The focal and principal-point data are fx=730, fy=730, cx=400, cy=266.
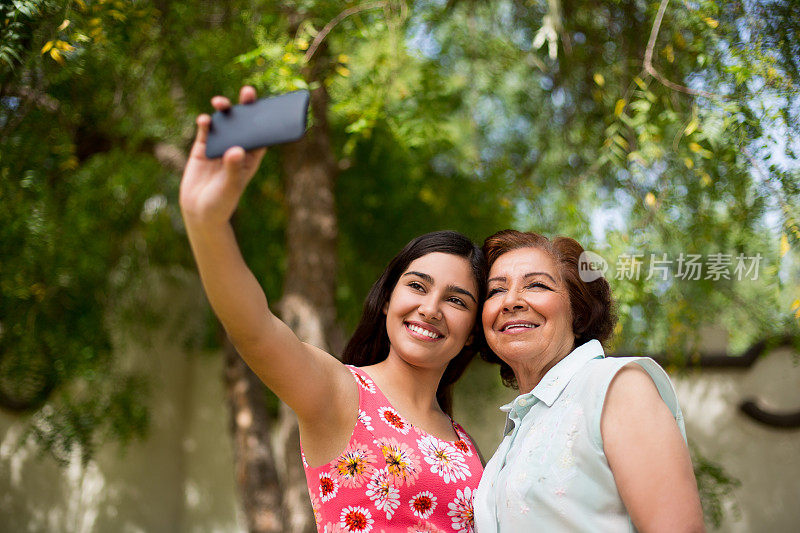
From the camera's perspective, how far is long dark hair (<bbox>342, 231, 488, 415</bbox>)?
1.69 m

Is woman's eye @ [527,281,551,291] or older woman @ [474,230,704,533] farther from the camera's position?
woman's eye @ [527,281,551,291]

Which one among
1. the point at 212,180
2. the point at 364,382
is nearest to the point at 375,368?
the point at 364,382

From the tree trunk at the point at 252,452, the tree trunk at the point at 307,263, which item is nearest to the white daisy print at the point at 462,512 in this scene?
the tree trunk at the point at 307,263

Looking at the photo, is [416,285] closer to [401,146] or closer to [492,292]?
[492,292]

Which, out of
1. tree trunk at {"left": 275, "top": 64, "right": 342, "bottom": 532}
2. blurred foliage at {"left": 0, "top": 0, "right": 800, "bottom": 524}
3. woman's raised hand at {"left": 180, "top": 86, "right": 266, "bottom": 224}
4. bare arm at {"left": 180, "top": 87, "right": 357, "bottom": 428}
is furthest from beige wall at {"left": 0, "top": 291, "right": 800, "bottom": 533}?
woman's raised hand at {"left": 180, "top": 86, "right": 266, "bottom": 224}

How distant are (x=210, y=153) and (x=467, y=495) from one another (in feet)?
3.06

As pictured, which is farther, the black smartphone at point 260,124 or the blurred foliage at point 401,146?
the blurred foliage at point 401,146

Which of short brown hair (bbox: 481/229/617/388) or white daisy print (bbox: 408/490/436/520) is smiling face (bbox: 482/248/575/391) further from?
white daisy print (bbox: 408/490/436/520)

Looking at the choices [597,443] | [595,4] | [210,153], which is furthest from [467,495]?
[595,4]

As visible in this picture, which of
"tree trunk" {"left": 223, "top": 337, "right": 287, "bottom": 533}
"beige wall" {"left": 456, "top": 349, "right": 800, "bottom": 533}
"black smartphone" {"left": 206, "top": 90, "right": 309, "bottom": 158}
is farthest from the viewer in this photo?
"beige wall" {"left": 456, "top": 349, "right": 800, "bottom": 533}

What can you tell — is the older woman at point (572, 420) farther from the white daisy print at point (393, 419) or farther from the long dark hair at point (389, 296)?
the white daisy print at point (393, 419)

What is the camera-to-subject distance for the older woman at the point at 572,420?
1114 mm

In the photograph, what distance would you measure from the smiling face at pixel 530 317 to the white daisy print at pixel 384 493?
1.12 feet

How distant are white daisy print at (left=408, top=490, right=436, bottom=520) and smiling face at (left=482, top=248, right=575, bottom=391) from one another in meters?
0.31
